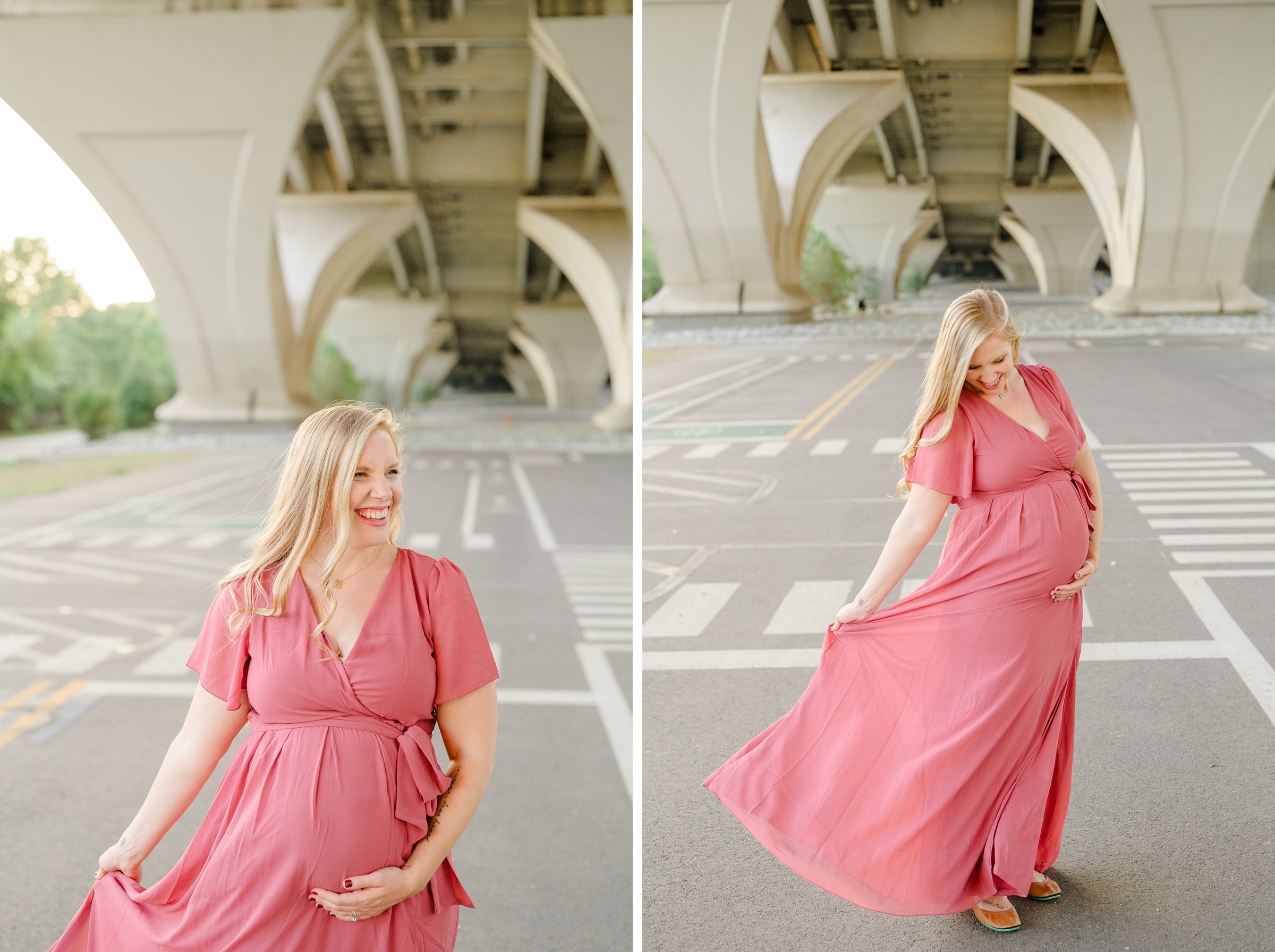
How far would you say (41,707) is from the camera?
7.01 m

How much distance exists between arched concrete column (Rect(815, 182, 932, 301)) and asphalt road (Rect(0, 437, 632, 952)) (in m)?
3.79

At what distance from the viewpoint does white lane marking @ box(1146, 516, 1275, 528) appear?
4.27m

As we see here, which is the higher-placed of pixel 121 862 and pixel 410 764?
pixel 410 764

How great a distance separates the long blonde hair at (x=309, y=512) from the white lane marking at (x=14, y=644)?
23.2 feet

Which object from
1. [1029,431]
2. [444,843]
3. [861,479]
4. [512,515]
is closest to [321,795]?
[444,843]

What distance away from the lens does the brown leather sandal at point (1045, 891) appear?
114 inches

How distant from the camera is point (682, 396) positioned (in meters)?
6.61

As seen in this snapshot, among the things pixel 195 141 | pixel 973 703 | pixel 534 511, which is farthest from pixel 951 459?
pixel 195 141

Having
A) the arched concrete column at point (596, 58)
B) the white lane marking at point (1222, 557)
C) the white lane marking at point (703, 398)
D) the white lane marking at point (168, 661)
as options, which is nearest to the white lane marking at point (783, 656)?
the white lane marking at point (1222, 557)

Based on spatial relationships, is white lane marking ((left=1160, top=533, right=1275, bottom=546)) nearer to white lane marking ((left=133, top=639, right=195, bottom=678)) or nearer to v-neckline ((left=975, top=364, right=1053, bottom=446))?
v-neckline ((left=975, top=364, right=1053, bottom=446))

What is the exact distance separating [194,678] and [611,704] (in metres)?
3.15

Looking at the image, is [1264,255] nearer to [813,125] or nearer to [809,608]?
[809,608]

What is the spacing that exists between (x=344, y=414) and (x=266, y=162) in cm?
1825

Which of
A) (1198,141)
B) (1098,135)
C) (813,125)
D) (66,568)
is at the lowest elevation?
(66,568)
